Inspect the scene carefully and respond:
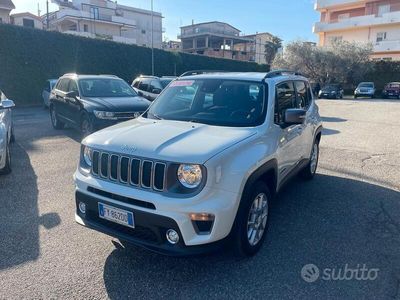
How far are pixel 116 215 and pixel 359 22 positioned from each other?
49149 mm

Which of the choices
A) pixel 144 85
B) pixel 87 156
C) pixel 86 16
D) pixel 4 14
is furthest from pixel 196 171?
pixel 86 16

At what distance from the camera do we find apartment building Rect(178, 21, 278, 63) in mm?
67250

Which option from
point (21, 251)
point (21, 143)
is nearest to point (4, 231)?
point (21, 251)

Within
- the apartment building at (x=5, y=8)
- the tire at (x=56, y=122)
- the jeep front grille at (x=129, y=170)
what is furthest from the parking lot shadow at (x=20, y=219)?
the apartment building at (x=5, y=8)

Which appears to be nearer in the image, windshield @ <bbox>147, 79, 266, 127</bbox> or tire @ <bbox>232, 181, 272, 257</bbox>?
tire @ <bbox>232, 181, 272, 257</bbox>

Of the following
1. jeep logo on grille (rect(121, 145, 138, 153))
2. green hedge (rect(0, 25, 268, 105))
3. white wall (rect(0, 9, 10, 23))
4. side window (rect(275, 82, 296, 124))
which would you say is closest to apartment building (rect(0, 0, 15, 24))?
white wall (rect(0, 9, 10, 23))

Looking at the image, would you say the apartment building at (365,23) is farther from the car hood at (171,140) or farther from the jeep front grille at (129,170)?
the jeep front grille at (129,170)

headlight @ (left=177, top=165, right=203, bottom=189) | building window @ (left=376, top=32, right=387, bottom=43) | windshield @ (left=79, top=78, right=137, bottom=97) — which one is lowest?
headlight @ (left=177, top=165, right=203, bottom=189)

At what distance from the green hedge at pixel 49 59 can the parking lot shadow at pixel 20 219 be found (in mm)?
14666

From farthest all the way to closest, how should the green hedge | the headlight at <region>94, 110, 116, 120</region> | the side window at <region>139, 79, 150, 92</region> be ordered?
the green hedge
the side window at <region>139, 79, 150, 92</region>
the headlight at <region>94, 110, 116, 120</region>

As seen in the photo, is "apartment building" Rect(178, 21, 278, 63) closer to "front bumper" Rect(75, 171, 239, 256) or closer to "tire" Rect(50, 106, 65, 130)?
"tire" Rect(50, 106, 65, 130)

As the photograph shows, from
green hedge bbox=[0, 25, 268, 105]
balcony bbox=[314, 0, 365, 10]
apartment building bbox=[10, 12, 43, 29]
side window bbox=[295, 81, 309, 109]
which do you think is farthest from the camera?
apartment building bbox=[10, 12, 43, 29]

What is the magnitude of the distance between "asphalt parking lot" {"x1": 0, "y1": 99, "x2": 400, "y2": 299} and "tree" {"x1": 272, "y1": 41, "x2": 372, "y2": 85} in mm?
30866

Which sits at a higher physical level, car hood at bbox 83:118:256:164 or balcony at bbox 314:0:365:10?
balcony at bbox 314:0:365:10
